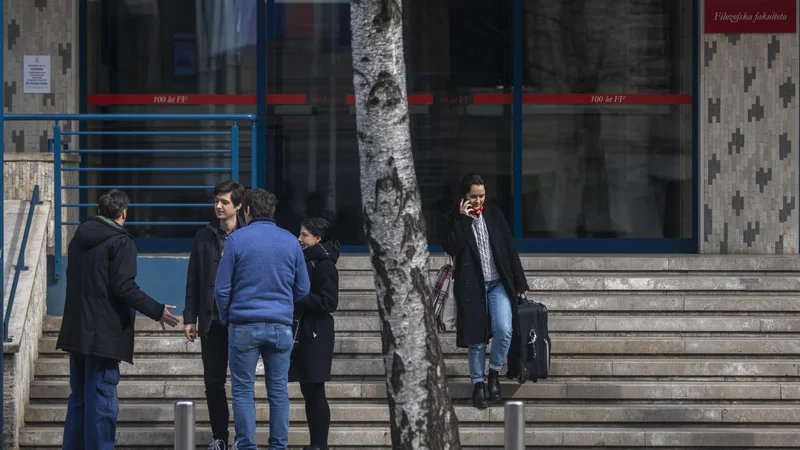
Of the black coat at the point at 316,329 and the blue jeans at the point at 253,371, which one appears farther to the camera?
the black coat at the point at 316,329

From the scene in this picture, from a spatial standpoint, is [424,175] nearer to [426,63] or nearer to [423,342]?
[426,63]

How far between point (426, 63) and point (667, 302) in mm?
3795

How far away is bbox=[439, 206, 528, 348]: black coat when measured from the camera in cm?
798

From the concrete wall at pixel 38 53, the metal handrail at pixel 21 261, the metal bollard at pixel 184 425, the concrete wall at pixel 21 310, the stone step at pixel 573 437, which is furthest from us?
the concrete wall at pixel 38 53

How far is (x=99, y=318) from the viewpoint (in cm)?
716

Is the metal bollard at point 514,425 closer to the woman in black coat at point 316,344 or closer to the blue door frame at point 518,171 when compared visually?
the woman in black coat at point 316,344

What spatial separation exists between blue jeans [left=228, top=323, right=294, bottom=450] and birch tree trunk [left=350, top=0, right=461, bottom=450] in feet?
3.23

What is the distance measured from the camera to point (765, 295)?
31.9ft

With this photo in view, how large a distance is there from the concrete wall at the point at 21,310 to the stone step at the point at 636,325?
386mm

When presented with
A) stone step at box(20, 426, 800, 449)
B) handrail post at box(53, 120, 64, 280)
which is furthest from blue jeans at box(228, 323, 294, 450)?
handrail post at box(53, 120, 64, 280)

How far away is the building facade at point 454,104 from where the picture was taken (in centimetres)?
1173

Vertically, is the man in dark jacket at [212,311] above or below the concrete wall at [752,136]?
below

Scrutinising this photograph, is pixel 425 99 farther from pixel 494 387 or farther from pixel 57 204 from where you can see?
pixel 494 387

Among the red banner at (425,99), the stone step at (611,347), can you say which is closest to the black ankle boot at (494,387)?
the stone step at (611,347)
